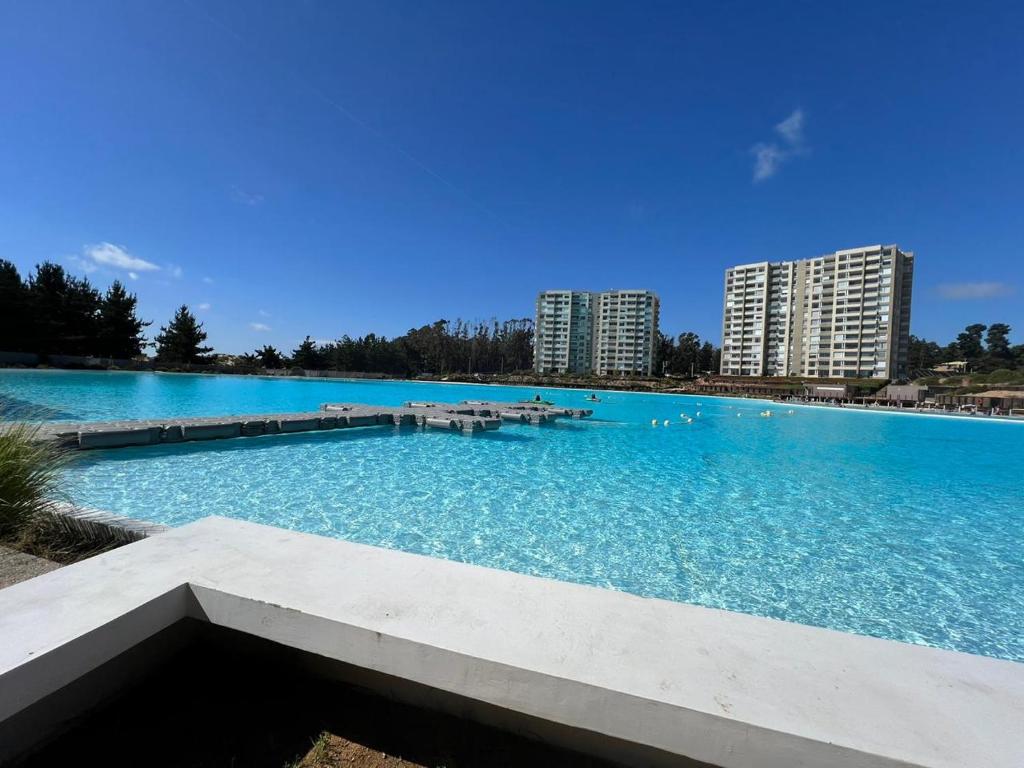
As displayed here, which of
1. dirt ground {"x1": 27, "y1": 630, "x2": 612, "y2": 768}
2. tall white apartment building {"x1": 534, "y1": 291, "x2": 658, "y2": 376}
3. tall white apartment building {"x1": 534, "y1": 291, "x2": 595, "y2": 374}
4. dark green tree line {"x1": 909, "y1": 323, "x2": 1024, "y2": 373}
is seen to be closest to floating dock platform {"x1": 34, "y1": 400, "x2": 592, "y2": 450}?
dirt ground {"x1": 27, "y1": 630, "x2": 612, "y2": 768}

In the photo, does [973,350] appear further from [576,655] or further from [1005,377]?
[576,655]

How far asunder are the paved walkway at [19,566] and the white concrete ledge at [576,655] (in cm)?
76

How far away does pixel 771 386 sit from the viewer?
187ft

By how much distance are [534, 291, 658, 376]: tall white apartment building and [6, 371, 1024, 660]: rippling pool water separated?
7727 cm

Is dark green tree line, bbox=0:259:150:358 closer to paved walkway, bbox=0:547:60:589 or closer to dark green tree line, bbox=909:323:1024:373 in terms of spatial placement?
paved walkway, bbox=0:547:60:589

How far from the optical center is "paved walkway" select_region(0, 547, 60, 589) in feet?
7.20

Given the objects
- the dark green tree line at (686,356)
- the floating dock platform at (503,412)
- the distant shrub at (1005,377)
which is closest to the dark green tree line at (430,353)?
the dark green tree line at (686,356)

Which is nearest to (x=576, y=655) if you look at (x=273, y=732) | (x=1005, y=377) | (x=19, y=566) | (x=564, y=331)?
(x=273, y=732)

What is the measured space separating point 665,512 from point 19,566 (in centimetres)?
640

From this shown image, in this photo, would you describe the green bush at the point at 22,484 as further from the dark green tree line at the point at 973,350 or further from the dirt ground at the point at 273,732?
the dark green tree line at the point at 973,350

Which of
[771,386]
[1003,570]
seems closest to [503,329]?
[771,386]

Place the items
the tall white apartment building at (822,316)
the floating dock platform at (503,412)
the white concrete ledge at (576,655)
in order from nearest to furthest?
the white concrete ledge at (576,655) → the floating dock platform at (503,412) → the tall white apartment building at (822,316)

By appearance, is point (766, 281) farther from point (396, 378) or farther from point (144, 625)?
point (144, 625)

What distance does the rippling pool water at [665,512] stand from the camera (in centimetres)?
431
